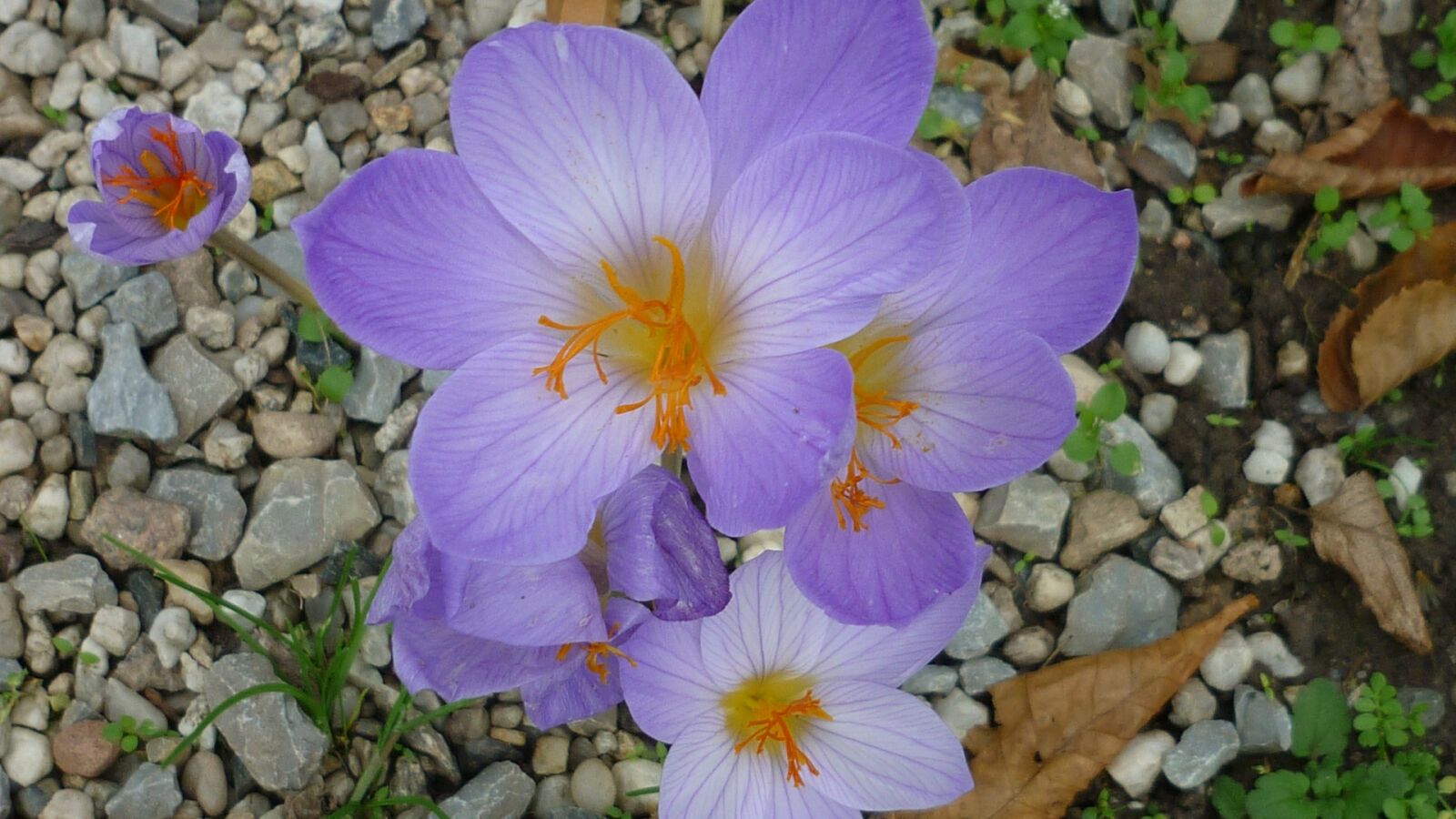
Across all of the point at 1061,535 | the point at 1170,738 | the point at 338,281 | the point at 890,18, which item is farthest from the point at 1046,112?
the point at 338,281

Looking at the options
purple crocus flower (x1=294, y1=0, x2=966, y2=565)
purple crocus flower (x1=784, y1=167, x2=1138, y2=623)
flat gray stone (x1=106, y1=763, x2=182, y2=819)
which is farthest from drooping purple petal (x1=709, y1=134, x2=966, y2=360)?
flat gray stone (x1=106, y1=763, x2=182, y2=819)

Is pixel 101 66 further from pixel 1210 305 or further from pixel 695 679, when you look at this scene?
pixel 1210 305

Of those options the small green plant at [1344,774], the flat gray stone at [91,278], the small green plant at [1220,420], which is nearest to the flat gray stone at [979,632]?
the small green plant at [1344,774]

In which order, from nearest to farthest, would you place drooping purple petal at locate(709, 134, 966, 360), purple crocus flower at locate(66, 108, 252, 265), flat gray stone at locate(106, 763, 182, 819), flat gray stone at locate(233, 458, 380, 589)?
drooping purple petal at locate(709, 134, 966, 360), purple crocus flower at locate(66, 108, 252, 265), flat gray stone at locate(106, 763, 182, 819), flat gray stone at locate(233, 458, 380, 589)

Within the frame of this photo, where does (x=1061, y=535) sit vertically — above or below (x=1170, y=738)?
above

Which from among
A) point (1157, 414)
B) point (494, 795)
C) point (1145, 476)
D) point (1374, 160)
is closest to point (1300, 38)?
point (1374, 160)

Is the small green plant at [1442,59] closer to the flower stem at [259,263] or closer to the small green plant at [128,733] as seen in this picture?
the flower stem at [259,263]

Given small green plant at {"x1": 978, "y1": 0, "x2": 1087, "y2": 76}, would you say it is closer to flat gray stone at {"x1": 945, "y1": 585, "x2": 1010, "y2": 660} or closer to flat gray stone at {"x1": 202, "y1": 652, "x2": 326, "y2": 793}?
flat gray stone at {"x1": 945, "y1": 585, "x2": 1010, "y2": 660}
